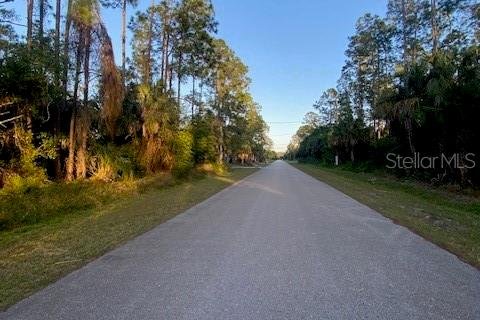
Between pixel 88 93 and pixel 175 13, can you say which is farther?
pixel 175 13

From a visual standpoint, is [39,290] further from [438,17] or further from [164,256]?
[438,17]

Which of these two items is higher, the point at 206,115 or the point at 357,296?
the point at 206,115

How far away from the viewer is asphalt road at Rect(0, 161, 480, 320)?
4109 mm

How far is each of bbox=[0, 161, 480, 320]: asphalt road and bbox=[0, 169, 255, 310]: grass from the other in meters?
0.44

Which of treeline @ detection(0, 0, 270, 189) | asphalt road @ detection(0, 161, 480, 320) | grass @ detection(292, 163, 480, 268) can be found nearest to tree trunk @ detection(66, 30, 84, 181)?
treeline @ detection(0, 0, 270, 189)

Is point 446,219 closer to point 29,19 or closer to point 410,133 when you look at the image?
point 410,133

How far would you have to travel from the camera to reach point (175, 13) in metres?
28.8

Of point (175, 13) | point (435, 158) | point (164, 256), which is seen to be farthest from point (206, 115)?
point (164, 256)

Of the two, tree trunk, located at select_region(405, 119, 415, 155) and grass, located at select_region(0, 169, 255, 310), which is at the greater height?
tree trunk, located at select_region(405, 119, 415, 155)

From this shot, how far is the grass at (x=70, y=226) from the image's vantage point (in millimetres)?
5574

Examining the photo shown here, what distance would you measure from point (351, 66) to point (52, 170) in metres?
39.4

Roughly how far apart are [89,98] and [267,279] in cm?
1655

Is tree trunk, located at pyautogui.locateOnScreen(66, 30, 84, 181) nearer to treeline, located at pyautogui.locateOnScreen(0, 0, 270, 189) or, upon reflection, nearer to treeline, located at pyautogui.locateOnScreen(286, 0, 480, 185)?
treeline, located at pyautogui.locateOnScreen(0, 0, 270, 189)

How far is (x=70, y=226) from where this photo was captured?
952cm
